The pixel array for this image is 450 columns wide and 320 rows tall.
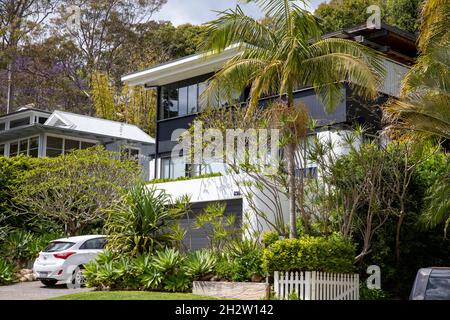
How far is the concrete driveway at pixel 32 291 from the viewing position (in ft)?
60.5

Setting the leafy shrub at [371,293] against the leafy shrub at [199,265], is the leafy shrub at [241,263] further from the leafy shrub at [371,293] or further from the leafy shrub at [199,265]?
the leafy shrub at [371,293]

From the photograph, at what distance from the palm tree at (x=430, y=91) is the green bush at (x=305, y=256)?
10.5 feet

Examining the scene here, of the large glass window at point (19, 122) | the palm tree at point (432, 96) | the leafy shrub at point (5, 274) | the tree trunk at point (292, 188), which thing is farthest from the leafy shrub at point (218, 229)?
the large glass window at point (19, 122)

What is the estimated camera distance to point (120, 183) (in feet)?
86.6

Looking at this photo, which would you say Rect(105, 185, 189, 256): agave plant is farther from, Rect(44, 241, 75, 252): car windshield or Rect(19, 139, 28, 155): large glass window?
Rect(19, 139, 28, 155): large glass window

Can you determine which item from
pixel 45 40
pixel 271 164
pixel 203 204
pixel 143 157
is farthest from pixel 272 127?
pixel 45 40

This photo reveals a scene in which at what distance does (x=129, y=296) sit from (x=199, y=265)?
7.24 ft

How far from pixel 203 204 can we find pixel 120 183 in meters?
3.77

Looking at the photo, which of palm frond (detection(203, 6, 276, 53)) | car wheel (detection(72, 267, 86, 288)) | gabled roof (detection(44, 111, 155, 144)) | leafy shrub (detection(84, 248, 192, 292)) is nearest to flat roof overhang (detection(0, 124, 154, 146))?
gabled roof (detection(44, 111, 155, 144))

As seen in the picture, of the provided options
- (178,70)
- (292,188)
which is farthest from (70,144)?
(292,188)

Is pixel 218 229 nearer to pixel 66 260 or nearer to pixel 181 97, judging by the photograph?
pixel 66 260

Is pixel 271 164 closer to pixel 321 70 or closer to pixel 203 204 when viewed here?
pixel 321 70

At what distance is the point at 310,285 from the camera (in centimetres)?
1627

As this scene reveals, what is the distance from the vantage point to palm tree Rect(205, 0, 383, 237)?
17938 mm
